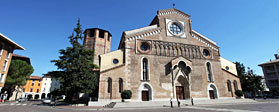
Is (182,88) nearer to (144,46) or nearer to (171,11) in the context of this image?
(144,46)

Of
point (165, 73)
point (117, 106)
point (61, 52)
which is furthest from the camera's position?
point (165, 73)

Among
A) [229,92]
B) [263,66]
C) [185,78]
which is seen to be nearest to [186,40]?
[185,78]

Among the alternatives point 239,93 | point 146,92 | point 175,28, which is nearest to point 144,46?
point 146,92

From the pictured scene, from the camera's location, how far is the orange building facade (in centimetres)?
5772

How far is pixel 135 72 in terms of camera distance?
21719mm

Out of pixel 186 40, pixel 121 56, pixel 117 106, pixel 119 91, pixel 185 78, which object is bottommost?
pixel 117 106

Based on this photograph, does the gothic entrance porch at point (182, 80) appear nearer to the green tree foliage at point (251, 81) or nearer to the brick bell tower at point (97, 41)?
the brick bell tower at point (97, 41)

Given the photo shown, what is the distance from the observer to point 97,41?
3716 cm

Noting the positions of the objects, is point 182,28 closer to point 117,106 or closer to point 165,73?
point 165,73

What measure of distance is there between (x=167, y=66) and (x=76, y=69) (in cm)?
1420

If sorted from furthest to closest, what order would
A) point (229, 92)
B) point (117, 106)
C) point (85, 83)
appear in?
point (229, 92), point (85, 83), point (117, 106)

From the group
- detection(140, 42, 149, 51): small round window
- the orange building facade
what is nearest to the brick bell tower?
detection(140, 42, 149, 51): small round window

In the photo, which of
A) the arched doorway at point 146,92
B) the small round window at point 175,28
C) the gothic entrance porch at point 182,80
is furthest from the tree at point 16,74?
the small round window at point 175,28

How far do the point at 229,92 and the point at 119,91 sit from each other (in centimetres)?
2014
